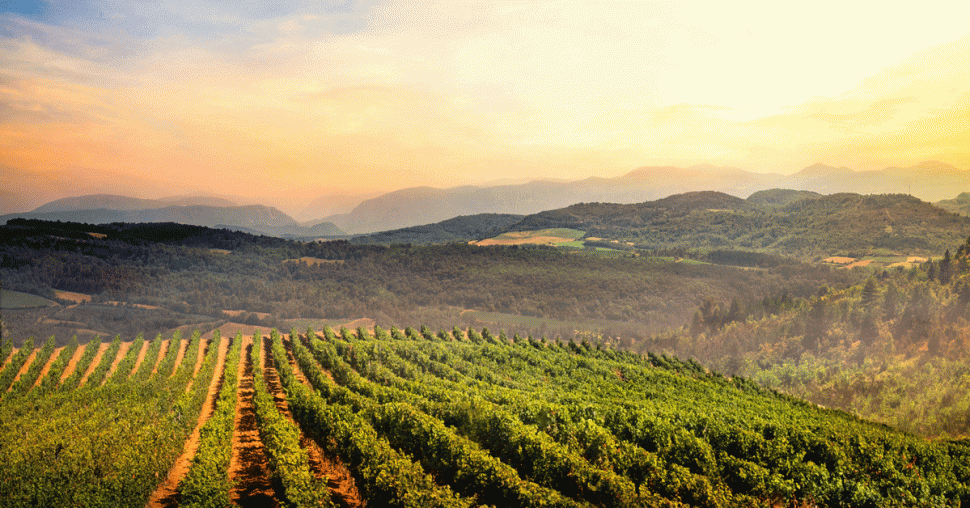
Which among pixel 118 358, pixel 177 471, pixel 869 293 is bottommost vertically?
pixel 118 358

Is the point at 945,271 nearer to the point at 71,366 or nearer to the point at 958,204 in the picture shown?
the point at 958,204

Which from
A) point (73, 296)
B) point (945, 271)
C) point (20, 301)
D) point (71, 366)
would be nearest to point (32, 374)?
point (71, 366)

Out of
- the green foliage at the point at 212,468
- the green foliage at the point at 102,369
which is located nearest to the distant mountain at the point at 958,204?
the green foliage at the point at 212,468

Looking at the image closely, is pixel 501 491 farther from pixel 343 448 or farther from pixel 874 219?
pixel 874 219

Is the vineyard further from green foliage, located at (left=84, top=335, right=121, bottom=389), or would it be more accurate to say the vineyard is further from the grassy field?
the grassy field

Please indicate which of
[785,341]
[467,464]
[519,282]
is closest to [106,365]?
[467,464]

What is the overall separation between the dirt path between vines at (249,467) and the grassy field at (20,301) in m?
94.6

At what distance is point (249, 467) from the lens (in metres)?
28.5

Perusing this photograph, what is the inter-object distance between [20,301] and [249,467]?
378 ft

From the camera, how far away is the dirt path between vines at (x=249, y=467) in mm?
23844

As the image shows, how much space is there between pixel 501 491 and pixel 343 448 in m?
9.88

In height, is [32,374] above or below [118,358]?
above

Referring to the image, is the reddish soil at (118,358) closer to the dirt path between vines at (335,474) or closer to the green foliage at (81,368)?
the green foliage at (81,368)

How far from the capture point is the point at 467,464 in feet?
69.7
